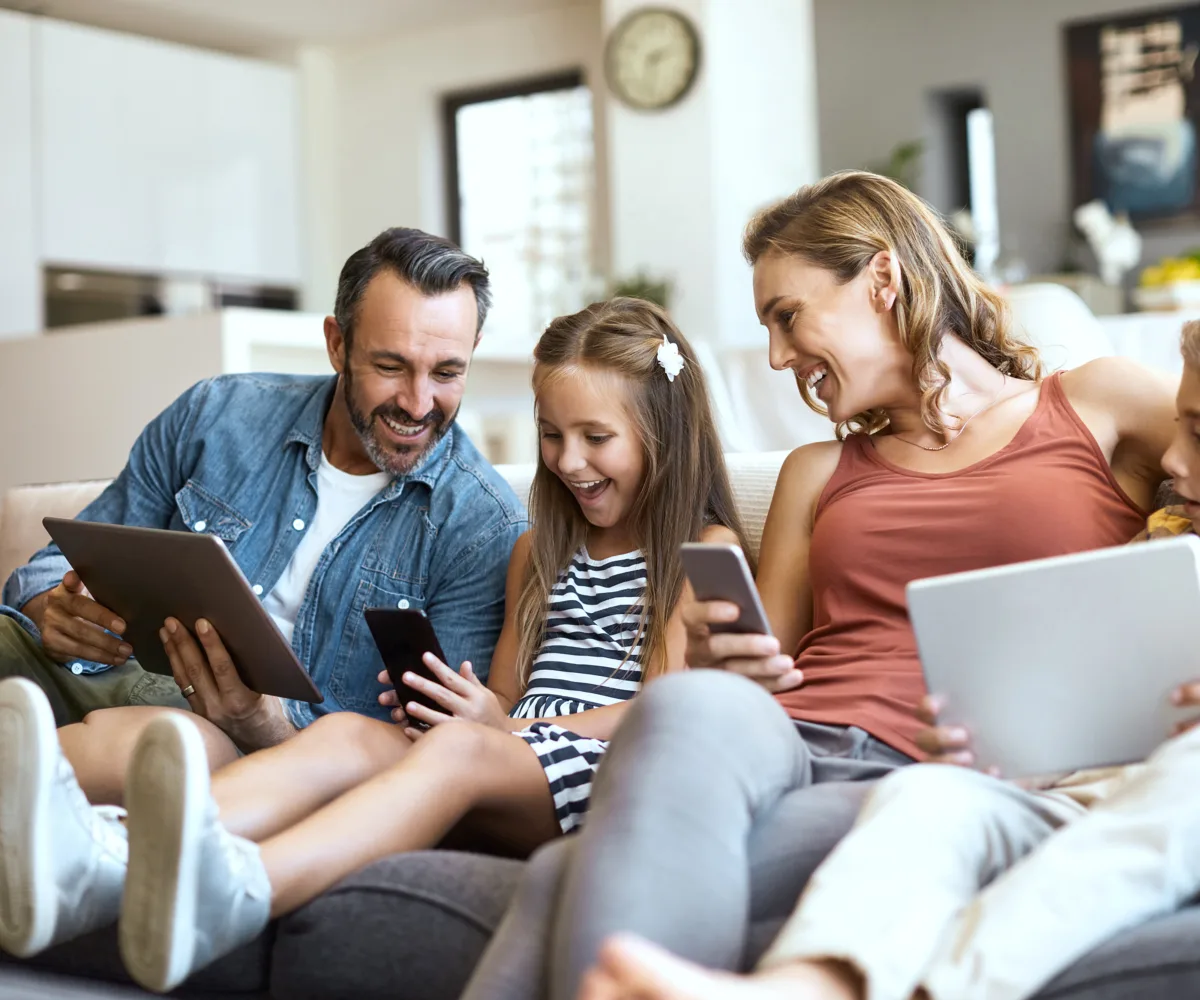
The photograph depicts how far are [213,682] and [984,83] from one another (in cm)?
590

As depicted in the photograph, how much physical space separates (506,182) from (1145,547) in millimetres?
6257

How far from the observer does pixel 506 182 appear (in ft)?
23.6

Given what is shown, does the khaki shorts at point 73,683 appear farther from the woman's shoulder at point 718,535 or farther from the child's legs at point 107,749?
the woman's shoulder at point 718,535

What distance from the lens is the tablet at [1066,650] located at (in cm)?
122

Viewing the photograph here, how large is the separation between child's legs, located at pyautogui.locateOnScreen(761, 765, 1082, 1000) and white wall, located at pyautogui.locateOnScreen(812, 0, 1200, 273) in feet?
18.9

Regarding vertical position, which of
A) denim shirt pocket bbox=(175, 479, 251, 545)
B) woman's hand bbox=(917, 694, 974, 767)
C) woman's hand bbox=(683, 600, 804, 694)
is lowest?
woman's hand bbox=(917, 694, 974, 767)

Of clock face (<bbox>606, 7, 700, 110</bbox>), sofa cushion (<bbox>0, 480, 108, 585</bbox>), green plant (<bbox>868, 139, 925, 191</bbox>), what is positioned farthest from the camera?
green plant (<bbox>868, 139, 925, 191</bbox>)

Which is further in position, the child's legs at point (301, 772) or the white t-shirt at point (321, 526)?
the white t-shirt at point (321, 526)

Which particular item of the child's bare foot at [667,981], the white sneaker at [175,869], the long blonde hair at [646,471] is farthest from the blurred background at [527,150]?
the child's bare foot at [667,981]

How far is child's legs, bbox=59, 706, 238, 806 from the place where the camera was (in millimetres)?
1683

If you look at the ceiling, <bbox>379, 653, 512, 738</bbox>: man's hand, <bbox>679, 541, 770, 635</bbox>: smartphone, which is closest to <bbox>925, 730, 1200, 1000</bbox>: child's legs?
<bbox>679, 541, 770, 635</bbox>: smartphone

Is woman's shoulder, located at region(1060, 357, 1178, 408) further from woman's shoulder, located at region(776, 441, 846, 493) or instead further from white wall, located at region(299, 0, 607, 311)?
white wall, located at region(299, 0, 607, 311)

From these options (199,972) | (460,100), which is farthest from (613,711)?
(460,100)

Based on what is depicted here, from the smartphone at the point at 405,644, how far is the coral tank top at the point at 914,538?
40cm
